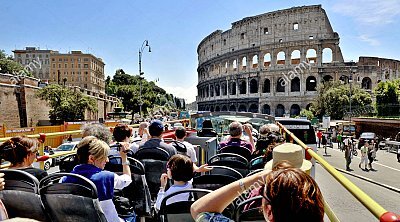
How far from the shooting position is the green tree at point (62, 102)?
38.3 m

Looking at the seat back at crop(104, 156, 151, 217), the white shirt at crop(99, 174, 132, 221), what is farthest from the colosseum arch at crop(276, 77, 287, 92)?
the white shirt at crop(99, 174, 132, 221)

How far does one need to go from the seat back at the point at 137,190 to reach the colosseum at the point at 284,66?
57.7 m

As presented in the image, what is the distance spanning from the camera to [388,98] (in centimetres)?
3919

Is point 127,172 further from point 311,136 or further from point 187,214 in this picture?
point 311,136

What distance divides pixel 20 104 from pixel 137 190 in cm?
3678

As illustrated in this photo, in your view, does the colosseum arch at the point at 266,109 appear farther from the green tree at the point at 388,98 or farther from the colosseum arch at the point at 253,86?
the green tree at the point at 388,98

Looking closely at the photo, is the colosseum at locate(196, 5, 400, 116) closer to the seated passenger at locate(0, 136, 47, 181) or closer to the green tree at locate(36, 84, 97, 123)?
the green tree at locate(36, 84, 97, 123)

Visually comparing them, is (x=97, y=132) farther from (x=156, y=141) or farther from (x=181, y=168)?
(x=181, y=168)

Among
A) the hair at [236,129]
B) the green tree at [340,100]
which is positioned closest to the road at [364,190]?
the hair at [236,129]

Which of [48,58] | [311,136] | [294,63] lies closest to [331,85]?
[294,63]

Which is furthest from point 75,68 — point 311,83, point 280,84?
point 311,83

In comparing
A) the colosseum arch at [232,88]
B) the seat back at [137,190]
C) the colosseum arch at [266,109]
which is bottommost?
the seat back at [137,190]

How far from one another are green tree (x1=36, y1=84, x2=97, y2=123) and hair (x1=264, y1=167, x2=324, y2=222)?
4081cm

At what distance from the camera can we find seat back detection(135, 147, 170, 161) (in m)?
4.79
